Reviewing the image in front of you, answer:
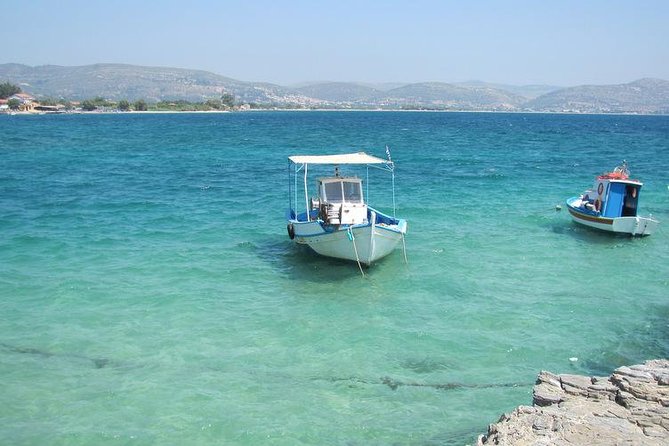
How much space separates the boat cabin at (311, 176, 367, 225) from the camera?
2345 centimetres

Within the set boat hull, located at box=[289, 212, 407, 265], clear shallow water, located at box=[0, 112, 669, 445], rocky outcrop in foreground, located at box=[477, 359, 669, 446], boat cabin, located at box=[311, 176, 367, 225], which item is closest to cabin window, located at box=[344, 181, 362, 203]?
boat cabin, located at box=[311, 176, 367, 225]

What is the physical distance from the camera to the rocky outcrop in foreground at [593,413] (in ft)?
28.9

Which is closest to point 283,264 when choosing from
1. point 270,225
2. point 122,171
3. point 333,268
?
point 333,268

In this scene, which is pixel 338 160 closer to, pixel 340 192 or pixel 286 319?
pixel 340 192

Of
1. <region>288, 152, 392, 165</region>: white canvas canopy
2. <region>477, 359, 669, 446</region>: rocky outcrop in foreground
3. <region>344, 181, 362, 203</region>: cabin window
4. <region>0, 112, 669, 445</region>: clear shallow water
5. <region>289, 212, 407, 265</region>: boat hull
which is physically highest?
<region>288, 152, 392, 165</region>: white canvas canopy

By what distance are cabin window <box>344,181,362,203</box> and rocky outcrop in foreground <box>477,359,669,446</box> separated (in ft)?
45.5

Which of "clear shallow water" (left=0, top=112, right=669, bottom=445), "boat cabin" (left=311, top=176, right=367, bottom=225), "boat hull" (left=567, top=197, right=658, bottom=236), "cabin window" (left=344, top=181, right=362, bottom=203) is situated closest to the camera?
"clear shallow water" (left=0, top=112, right=669, bottom=445)

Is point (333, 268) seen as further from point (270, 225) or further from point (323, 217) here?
point (270, 225)

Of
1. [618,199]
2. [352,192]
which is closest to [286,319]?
[352,192]

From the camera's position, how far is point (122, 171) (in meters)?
48.8

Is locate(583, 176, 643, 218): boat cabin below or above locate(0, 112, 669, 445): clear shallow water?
above

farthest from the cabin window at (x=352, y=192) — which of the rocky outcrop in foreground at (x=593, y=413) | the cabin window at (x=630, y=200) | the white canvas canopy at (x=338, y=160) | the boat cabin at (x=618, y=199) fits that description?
the rocky outcrop in foreground at (x=593, y=413)

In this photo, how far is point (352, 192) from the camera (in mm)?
→ 24609

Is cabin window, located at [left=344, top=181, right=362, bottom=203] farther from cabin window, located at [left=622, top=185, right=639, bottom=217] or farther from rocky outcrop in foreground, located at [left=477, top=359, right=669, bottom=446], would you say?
rocky outcrop in foreground, located at [left=477, top=359, right=669, bottom=446]
